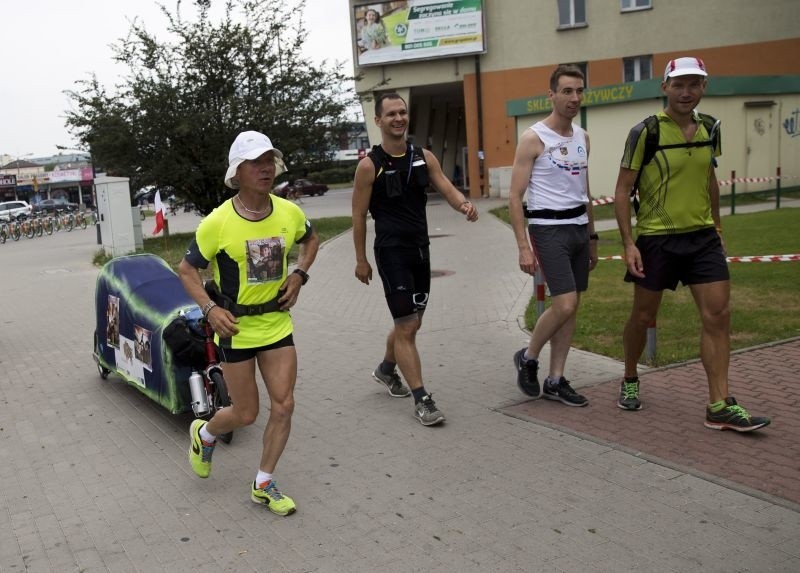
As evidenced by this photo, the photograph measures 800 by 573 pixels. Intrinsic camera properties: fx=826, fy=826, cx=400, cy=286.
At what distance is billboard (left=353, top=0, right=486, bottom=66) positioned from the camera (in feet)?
112

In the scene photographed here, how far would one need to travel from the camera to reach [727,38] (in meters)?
33.3

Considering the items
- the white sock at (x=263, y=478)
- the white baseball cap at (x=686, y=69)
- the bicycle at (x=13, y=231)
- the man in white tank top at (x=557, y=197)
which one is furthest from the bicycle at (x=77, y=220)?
the white baseball cap at (x=686, y=69)

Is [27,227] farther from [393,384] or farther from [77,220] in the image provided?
[393,384]

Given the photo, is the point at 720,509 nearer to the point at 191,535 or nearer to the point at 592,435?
the point at 592,435

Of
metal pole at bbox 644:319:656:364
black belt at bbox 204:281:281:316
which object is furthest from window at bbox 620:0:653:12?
black belt at bbox 204:281:281:316

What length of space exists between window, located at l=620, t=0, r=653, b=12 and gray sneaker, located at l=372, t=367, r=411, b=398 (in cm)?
3117

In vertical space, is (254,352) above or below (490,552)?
above

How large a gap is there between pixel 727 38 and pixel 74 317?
30.1 m

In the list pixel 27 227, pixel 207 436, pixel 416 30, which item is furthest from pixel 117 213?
pixel 416 30

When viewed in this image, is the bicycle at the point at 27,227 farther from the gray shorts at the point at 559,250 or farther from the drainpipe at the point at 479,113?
the gray shorts at the point at 559,250

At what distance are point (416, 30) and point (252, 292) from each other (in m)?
32.1

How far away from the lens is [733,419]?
4.82 meters

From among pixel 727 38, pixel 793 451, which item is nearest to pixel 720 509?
pixel 793 451

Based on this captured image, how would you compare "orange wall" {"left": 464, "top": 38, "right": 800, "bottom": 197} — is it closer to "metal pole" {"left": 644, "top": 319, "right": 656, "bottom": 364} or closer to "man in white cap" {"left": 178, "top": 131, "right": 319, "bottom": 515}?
"metal pole" {"left": 644, "top": 319, "right": 656, "bottom": 364}
